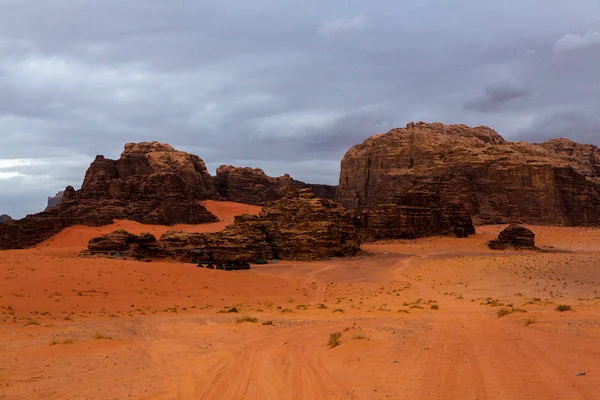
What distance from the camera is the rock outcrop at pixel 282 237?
1347 inches

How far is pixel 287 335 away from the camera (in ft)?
36.8

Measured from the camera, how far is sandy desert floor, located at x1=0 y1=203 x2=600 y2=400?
677 centimetres

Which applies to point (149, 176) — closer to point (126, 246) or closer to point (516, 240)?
point (126, 246)

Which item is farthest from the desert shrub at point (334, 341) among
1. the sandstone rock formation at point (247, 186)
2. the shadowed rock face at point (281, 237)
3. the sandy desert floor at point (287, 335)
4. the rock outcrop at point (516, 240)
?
the sandstone rock formation at point (247, 186)

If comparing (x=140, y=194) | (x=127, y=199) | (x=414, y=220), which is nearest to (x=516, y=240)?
(x=414, y=220)

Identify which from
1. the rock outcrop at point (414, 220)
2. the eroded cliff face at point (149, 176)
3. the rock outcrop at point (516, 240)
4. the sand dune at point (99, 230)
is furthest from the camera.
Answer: the eroded cliff face at point (149, 176)

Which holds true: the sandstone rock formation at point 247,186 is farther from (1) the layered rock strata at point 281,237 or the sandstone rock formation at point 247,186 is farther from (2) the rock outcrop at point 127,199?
(1) the layered rock strata at point 281,237

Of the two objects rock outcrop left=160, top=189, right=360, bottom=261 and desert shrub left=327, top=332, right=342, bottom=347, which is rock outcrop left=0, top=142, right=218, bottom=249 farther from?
desert shrub left=327, top=332, right=342, bottom=347

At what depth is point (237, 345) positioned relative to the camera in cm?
1028

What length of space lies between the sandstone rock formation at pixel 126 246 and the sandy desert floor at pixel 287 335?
8109 millimetres

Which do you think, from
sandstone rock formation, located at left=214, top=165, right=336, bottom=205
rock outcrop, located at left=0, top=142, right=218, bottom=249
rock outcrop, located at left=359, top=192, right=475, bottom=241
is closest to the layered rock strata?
rock outcrop, located at left=359, top=192, right=475, bottom=241

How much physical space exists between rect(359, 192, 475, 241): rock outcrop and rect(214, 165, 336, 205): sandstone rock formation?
29.2 metres

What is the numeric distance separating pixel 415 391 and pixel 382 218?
46254 mm

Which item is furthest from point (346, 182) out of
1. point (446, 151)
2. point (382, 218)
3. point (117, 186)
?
point (117, 186)
